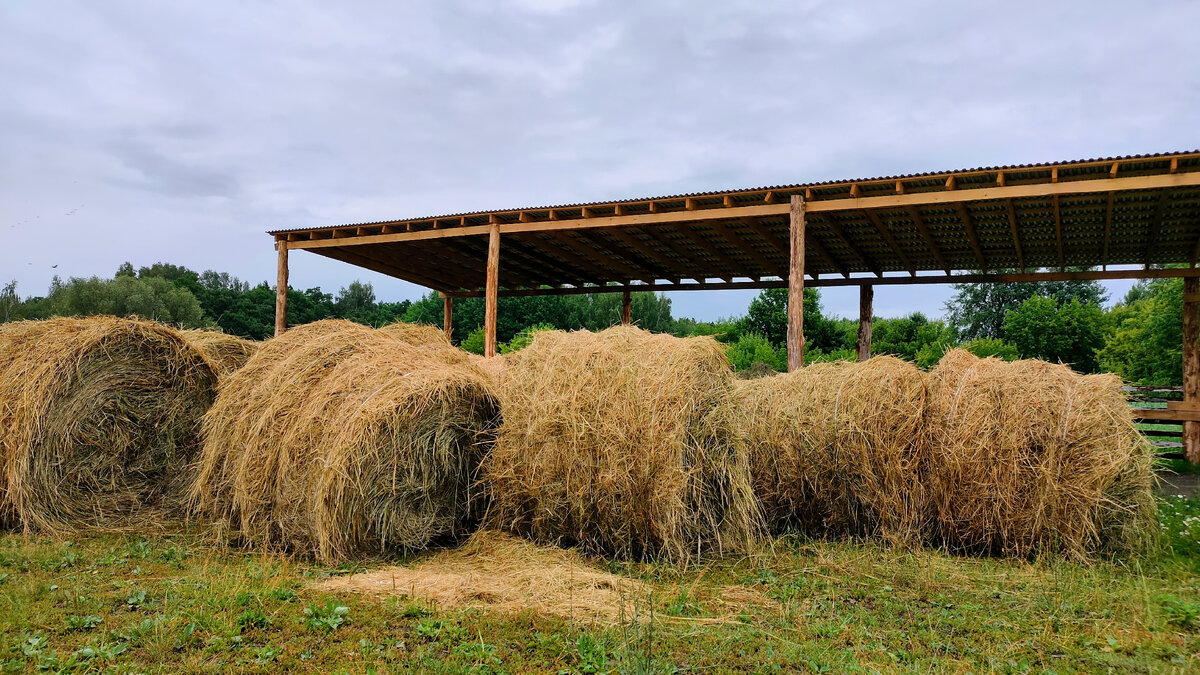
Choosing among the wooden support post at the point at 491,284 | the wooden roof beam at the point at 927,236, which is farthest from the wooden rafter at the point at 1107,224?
the wooden support post at the point at 491,284

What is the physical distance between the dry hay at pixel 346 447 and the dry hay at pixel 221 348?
5.18ft

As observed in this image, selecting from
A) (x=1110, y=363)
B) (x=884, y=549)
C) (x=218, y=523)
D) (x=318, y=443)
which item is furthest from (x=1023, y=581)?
(x=1110, y=363)

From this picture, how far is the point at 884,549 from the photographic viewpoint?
6418mm

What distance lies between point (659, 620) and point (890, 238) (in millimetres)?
11656

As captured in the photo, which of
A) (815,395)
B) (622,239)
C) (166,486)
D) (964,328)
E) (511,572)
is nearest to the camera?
(511,572)

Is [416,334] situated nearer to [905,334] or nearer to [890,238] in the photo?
[890,238]

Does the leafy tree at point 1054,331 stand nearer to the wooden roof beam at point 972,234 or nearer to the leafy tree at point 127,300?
the wooden roof beam at point 972,234

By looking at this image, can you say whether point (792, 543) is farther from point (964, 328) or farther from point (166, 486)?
point (964, 328)

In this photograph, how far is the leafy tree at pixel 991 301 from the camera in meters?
47.7

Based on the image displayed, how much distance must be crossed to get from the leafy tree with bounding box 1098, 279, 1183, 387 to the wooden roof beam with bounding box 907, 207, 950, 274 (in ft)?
38.6

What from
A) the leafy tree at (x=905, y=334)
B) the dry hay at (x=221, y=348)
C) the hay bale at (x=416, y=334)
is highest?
the leafy tree at (x=905, y=334)

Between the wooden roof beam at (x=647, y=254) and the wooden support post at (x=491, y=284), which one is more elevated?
the wooden roof beam at (x=647, y=254)

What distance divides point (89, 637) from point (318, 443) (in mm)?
2123

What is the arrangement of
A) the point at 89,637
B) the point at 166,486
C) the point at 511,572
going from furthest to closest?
the point at 166,486
the point at 511,572
the point at 89,637
